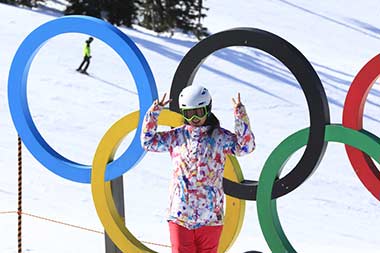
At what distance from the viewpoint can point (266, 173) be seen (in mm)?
6105

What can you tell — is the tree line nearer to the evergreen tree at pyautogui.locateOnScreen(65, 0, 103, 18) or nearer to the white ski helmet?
the evergreen tree at pyautogui.locateOnScreen(65, 0, 103, 18)

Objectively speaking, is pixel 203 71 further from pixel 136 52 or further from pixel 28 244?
pixel 136 52

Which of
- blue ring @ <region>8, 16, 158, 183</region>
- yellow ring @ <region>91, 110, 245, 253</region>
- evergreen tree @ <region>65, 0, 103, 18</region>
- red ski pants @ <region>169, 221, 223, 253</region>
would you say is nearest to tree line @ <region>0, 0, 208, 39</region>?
evergreen tree @ <region>65, 0, 103, 18</region>

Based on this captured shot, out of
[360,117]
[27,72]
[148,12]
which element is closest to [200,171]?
[360,117]

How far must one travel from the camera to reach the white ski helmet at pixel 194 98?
5360 millimetres

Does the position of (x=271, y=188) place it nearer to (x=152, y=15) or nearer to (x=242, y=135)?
(x=242, y=135)

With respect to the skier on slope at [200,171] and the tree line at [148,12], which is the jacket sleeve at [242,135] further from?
the tree line at [148,12]

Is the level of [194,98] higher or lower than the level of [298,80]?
lower

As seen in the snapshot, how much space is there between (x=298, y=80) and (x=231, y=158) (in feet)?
2.57

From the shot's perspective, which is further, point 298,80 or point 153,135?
point 298,80

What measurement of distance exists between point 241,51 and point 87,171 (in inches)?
869

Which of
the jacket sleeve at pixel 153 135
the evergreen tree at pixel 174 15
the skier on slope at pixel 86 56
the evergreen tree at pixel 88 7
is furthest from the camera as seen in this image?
the evergreen tree at pixel 174 15

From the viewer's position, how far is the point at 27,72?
691cm

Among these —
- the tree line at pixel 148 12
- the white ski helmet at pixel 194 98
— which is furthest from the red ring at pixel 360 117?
the tree line at pixel 148 12
